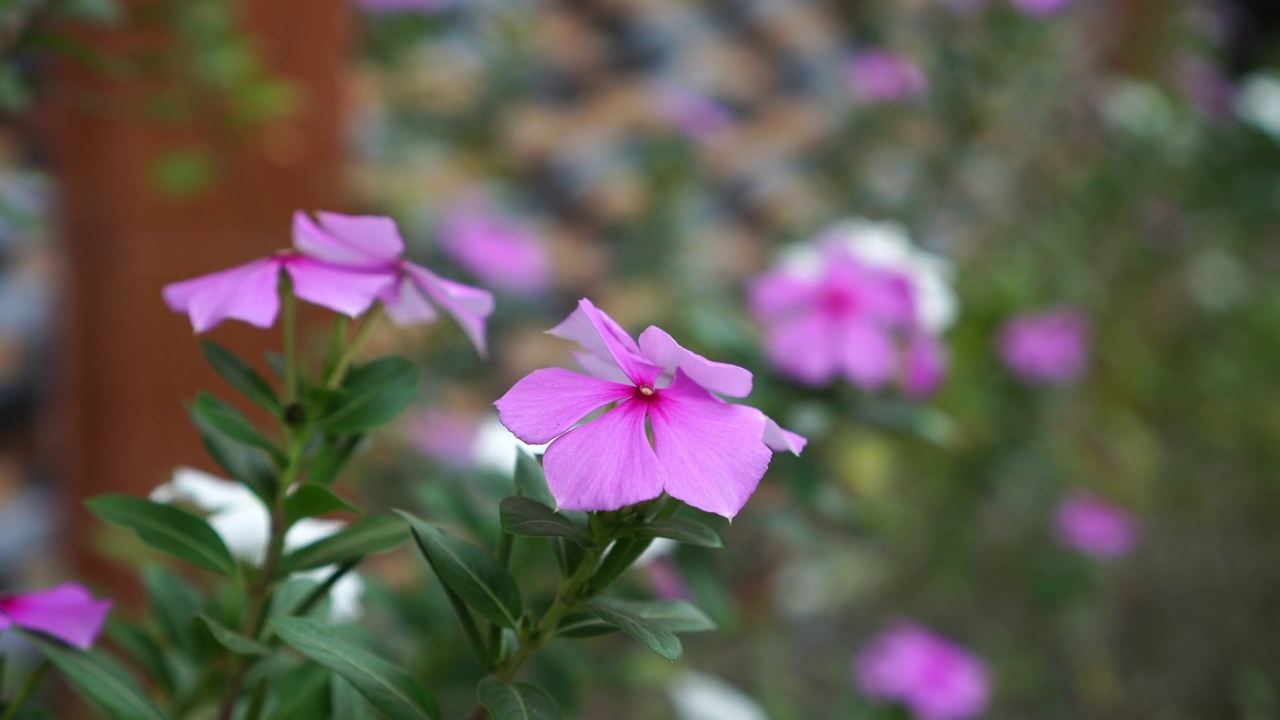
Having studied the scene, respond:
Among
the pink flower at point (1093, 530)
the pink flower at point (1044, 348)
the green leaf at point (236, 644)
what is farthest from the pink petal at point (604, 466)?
the pink flower at point (1093, 530)

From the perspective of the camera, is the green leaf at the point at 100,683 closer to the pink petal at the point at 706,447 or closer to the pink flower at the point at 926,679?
the pink petal at the point at 706,447

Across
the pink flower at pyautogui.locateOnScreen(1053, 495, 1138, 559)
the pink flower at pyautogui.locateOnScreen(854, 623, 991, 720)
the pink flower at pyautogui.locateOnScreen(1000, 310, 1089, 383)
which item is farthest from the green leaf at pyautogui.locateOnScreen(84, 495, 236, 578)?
the pink flower at pyautogui.locateOnScreen(1053, 495, 1138, 559)

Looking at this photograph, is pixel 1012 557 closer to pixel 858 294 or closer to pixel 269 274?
pixel 858 294

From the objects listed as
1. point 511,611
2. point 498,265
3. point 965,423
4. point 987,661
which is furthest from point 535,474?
point 987,661

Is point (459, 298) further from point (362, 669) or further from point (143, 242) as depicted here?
point (143, 242)

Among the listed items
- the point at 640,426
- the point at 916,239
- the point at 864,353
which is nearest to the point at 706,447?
the point at 640,426

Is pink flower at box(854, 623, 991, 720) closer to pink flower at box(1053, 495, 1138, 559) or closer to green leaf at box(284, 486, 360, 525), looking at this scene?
pink flower at box(1053, 495, 1138, 559)
